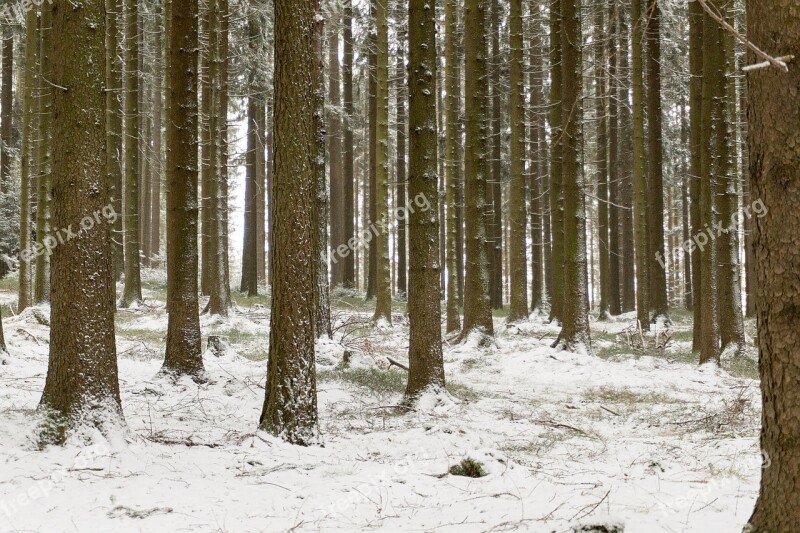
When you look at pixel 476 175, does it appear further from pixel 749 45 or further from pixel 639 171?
pixel 749 45

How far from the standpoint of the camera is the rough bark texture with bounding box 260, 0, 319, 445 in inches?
231

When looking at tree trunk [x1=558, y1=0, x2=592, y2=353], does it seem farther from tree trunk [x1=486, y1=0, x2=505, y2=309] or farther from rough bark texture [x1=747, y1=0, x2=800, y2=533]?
rough bark texture [x1=747, y1=0, x2=800, y2=533]

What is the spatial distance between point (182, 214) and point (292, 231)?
12.0 feet

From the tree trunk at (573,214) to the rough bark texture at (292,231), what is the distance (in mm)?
7529

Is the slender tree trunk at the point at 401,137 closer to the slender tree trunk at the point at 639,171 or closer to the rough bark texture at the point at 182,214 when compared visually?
the slender tree trunk at the point at 639,171

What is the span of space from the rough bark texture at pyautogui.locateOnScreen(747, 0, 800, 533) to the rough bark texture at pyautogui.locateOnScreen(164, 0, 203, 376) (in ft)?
24.8

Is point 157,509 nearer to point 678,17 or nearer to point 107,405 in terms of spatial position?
point 107,405

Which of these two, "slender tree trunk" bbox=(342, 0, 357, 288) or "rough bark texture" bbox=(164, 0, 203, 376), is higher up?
"slender tree trunk" bbox=(342, 0, 357, 288)

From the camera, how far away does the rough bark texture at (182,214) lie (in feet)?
29.0

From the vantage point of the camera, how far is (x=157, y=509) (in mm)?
4344

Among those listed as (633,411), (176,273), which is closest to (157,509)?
(176,273)

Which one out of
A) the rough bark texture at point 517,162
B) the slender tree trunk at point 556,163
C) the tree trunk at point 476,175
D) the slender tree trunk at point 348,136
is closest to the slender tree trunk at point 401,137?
the slender tree trunk at point 348,136

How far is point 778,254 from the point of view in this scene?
2.80m

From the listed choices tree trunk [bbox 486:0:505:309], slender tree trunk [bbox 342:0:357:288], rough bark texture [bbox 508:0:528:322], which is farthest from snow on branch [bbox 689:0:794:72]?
slender tree trunk [bbox 342:0:357:288]
